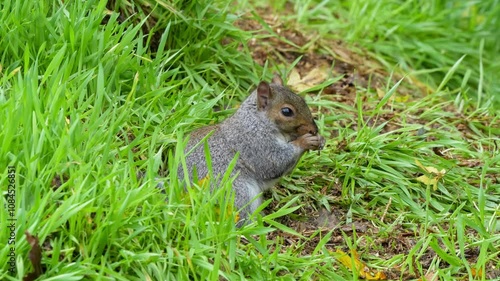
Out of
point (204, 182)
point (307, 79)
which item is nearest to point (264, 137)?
point (204, 182)

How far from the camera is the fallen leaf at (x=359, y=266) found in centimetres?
466

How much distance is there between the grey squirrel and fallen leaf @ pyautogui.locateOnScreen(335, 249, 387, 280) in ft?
2.25

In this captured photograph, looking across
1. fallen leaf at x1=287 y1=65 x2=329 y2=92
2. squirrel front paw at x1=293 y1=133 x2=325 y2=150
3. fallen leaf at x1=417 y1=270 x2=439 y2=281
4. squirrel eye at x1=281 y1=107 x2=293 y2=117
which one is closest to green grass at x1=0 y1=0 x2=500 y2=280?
fallen leaf at x1=417 y1=270 x2=439 y2=281

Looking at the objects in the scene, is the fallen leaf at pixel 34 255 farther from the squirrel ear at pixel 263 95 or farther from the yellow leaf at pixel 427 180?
the yellow leaf at pixel 427 180

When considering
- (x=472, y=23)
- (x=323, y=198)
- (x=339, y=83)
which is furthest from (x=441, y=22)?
(x=323, y=198)

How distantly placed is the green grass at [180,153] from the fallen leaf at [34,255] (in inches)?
1.3

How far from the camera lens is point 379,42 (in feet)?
25.7

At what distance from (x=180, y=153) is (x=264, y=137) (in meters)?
0.92

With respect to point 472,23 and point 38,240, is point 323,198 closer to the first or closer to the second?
point 38,240

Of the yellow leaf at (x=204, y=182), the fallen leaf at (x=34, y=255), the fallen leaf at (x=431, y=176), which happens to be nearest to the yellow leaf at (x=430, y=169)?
the fallen leaf at (x=431, y=176)

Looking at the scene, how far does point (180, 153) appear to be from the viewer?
15.0ft

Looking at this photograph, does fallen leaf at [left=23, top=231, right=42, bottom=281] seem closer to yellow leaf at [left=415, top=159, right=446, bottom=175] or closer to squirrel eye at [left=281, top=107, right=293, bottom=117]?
squirrel eye at [left=281, top=107, right=293, bottom=117]

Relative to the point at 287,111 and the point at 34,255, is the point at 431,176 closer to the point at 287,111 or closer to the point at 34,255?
the point at 287,111

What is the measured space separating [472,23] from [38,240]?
19.1ft
